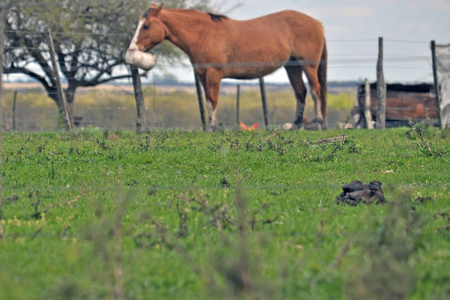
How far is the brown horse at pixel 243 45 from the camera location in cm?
1552

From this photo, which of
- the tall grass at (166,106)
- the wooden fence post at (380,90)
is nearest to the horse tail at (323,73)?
the wooden fence post at (380,90)

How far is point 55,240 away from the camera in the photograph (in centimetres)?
523

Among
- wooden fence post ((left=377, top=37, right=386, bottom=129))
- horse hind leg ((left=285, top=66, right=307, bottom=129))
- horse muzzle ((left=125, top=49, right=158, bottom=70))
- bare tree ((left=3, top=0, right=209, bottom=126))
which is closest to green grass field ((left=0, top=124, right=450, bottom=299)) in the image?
horse muzzle ((left=125, top=49, right=158, bottom=70))

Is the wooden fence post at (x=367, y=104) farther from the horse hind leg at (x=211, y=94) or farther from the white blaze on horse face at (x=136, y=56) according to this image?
the white blaze on horse face at (x=136, y=56)

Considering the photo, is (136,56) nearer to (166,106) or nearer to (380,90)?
(380,90)

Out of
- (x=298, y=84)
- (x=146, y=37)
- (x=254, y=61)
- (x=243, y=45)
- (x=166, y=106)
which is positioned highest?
(x=146, y=37)

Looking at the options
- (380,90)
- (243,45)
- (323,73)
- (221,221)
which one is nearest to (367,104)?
(380,90)

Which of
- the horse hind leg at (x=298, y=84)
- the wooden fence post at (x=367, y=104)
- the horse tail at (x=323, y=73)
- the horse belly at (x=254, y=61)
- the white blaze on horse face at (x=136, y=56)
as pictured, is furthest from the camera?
the wooden fence post at (x=367, y=104)

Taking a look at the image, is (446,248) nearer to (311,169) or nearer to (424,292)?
(424,292)

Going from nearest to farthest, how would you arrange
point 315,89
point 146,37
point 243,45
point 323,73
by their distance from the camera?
point 146,37
point 243,45
point 315,89
point 323,73

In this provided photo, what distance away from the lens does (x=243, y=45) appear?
52.3 ft

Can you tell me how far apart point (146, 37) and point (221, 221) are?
418 inches

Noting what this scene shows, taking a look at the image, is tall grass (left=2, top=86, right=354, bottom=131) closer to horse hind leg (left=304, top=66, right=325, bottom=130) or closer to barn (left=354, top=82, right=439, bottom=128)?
barn (left=354, top=82, right=439, bottom=128)

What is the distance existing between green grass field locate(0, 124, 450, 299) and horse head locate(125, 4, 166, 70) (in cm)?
383
